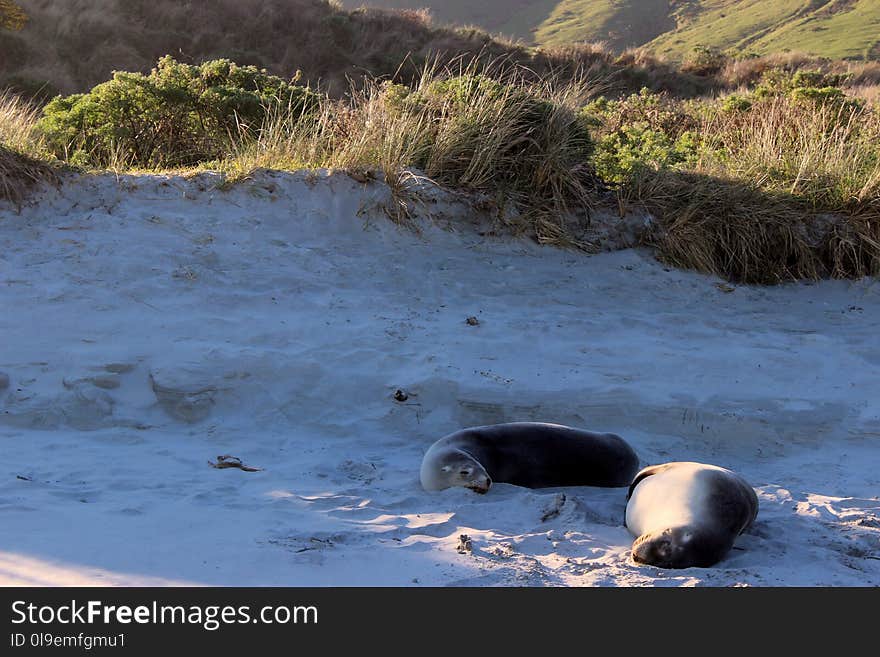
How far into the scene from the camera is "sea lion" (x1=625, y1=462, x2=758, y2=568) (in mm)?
3375

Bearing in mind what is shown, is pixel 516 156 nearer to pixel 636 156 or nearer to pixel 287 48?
pixel 636 156

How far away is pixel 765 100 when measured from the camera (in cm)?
1199

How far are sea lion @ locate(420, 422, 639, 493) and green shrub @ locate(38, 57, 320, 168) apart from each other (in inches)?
202

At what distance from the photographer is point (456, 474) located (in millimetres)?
4113

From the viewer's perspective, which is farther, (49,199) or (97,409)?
(49,199)

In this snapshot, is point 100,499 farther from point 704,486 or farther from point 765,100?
point 765,100

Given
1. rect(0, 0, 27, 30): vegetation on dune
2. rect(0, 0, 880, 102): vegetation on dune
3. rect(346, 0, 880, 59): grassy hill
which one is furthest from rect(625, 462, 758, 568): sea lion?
rect(346, 0, 880, 59): grassy hill

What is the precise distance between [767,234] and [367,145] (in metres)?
3.69

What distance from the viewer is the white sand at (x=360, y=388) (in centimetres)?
327

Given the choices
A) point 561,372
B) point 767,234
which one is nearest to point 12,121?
point 561,372

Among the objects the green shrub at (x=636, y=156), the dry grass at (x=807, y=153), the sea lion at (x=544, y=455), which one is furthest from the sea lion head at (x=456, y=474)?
the dry grass at (x=807, y=153)

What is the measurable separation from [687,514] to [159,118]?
7.16m

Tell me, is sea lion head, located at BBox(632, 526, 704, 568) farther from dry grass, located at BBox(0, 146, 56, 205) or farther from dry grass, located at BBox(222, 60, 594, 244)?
dry grass, located at BBox(0, 146, 56, 205)
